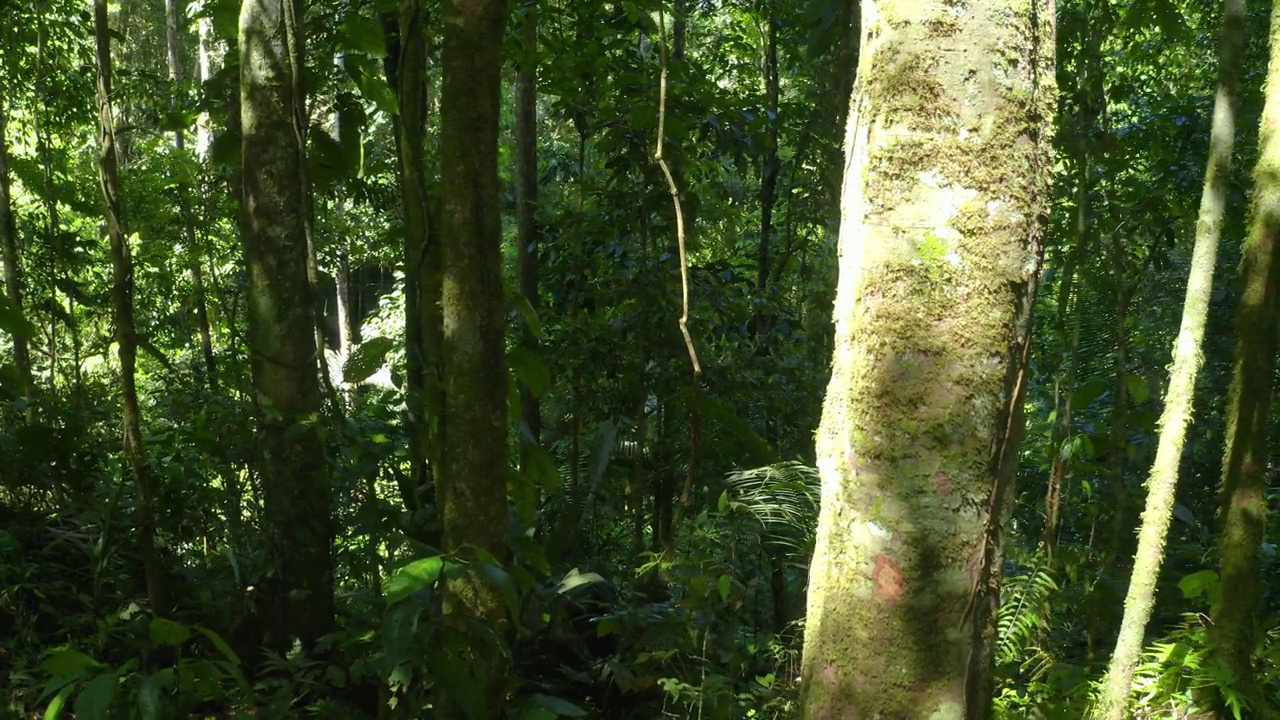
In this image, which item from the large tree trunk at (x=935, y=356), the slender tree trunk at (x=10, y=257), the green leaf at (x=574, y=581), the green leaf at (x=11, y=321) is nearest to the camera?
the large tree trunk at (x=935, y=356)

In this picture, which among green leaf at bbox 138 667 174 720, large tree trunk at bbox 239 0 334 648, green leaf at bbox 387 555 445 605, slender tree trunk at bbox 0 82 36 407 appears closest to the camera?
green leaf at bbox 387 555 445 605

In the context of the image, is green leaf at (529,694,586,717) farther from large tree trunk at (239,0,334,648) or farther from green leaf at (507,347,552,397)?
large tree trunk at (239,0,334,648)

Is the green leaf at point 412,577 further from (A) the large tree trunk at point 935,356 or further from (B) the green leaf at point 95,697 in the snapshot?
(A) the large tree trunk at point 935,356

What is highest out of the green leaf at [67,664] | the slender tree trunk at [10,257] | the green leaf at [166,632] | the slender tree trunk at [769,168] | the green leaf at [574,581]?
the slender tree trunk at [769,168]

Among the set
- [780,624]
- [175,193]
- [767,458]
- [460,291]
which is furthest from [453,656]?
[175,193]

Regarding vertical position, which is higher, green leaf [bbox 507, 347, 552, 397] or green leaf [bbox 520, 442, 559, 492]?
green leaf [bbox 507, 347, 552, 397]

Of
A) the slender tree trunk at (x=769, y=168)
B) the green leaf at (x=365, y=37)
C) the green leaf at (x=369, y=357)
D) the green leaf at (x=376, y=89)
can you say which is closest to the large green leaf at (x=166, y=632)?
the green leaf at (x=369, y=357)

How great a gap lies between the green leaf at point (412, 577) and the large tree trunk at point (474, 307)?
351mm

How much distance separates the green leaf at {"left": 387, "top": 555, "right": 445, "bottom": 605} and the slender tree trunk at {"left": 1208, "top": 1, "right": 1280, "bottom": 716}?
313cm

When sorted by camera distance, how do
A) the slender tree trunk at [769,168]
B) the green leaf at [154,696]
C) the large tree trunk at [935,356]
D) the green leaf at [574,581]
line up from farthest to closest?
the slender tree trunk at [769,168], the green leaf at [574,581], the green leaf at [154,696], the large tree trunk at [935,356]

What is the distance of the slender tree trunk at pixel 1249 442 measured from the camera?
12.3ft

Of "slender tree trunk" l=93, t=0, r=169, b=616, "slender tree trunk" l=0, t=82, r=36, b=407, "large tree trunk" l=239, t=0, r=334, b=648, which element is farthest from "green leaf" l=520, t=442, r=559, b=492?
"slender tree trunk" l=0, t=82, r=36, b=407

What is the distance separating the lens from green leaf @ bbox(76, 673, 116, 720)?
8.25ft

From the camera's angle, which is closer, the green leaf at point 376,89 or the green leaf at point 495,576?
the green leaf at point 495,576
